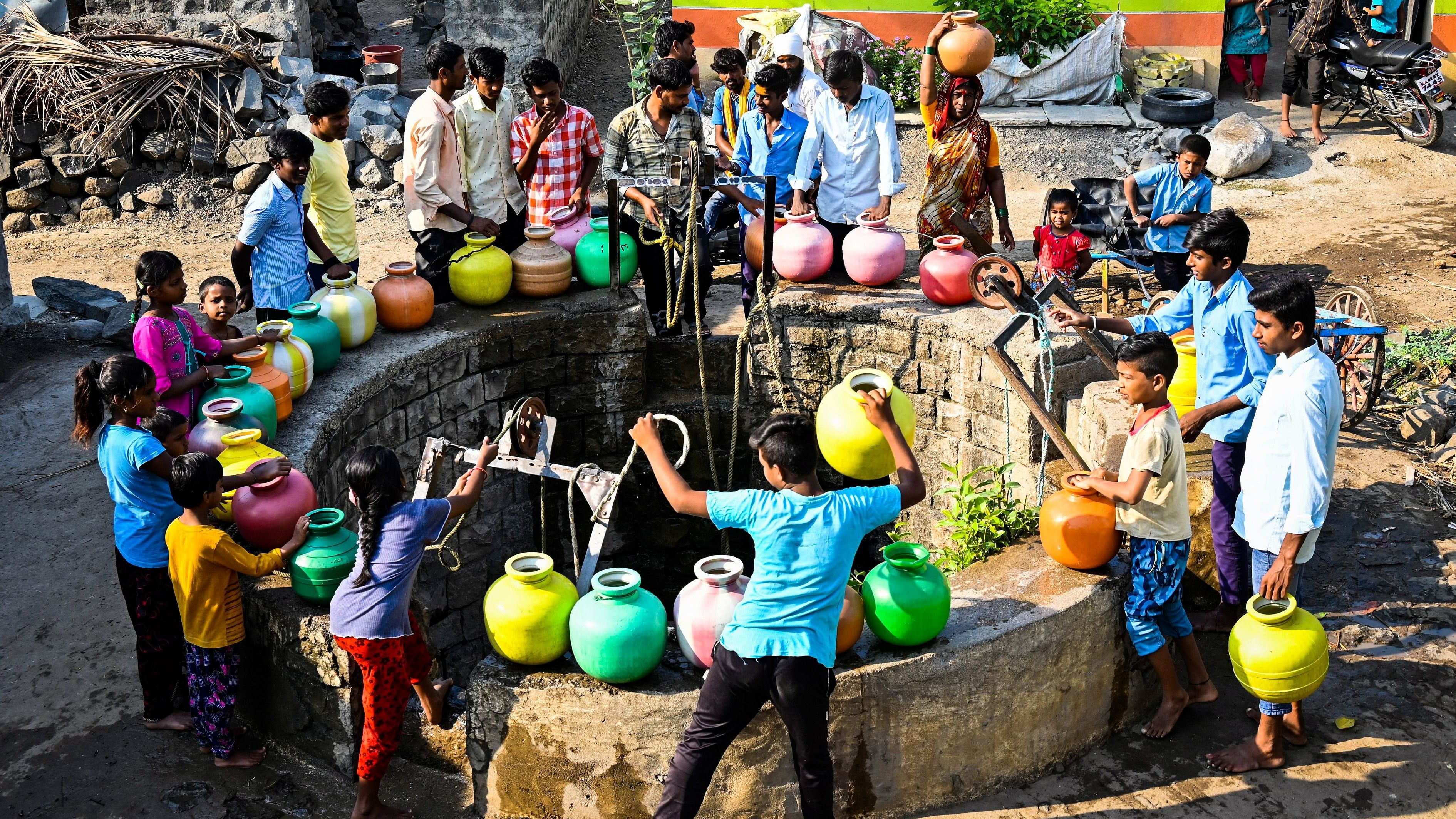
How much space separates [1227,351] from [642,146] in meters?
3.18

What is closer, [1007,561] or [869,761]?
[869,761]

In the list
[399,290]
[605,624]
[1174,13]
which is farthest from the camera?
[1174,13]

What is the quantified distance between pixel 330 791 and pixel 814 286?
3.45 m

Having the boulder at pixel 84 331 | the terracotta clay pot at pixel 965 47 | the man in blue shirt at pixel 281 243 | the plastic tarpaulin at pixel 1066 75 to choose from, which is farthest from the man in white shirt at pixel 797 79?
the boulder at pixel 84 331

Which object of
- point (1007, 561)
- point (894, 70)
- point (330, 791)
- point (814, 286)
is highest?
point (894, 70)

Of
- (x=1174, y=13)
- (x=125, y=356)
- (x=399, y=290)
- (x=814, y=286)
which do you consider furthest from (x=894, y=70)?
(x=125, y=356)

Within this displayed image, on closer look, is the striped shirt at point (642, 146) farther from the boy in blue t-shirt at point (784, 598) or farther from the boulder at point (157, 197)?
the boulder at point (157, 197)

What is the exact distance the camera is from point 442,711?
438cm

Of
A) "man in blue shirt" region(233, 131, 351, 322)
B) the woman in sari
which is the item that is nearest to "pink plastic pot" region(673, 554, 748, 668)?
"man in blue shirt" region(233, 131, 351, 322)

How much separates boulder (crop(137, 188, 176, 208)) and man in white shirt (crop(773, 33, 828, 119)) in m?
5.67

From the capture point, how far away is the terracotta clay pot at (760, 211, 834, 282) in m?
6.36

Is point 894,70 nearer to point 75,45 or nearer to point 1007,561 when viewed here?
point 75,45

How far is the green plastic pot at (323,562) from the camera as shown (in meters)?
4.14

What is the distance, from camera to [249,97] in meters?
10.7
